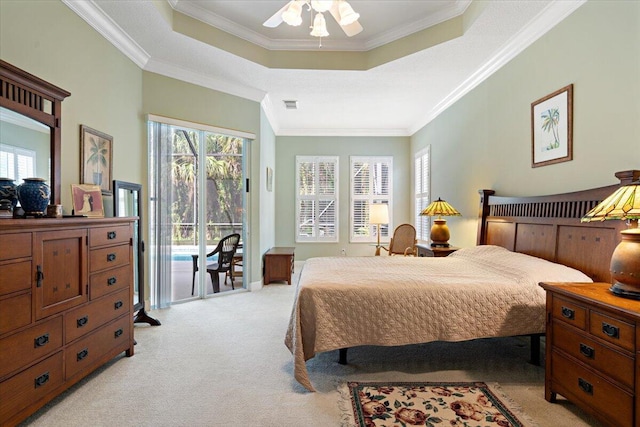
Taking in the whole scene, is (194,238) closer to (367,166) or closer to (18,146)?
(18,146)

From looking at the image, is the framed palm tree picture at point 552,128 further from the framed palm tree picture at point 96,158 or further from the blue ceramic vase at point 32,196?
the framed palm tree picture at point 96,158

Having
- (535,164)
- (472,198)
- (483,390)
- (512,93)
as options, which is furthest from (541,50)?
(483,390)

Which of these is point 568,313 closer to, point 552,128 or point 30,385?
point 552,128

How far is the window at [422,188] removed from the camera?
626cm

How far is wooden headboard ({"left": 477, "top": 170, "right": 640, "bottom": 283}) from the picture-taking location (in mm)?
2328

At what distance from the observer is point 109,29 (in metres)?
3.31

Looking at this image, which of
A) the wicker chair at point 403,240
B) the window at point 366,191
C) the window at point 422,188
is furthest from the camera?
the window at point 366,191

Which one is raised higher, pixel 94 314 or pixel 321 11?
pixel 321 11

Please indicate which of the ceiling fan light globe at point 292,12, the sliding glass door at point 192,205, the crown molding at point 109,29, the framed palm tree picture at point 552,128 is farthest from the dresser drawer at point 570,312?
the crown molding at point 109,29

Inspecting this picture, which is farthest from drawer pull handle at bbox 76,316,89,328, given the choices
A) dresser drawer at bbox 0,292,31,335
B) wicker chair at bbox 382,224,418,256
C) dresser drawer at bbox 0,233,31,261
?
wicker chair at bbox 382,224,418,256

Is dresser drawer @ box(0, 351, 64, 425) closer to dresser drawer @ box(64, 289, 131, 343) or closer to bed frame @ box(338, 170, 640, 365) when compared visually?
dresser drawer @ box(64, 289, 131, 343)

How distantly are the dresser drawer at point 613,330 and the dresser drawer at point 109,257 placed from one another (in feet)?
9.86

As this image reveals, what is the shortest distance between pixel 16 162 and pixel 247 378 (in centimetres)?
205

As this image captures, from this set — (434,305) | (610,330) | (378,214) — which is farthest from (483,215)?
(378,214)
